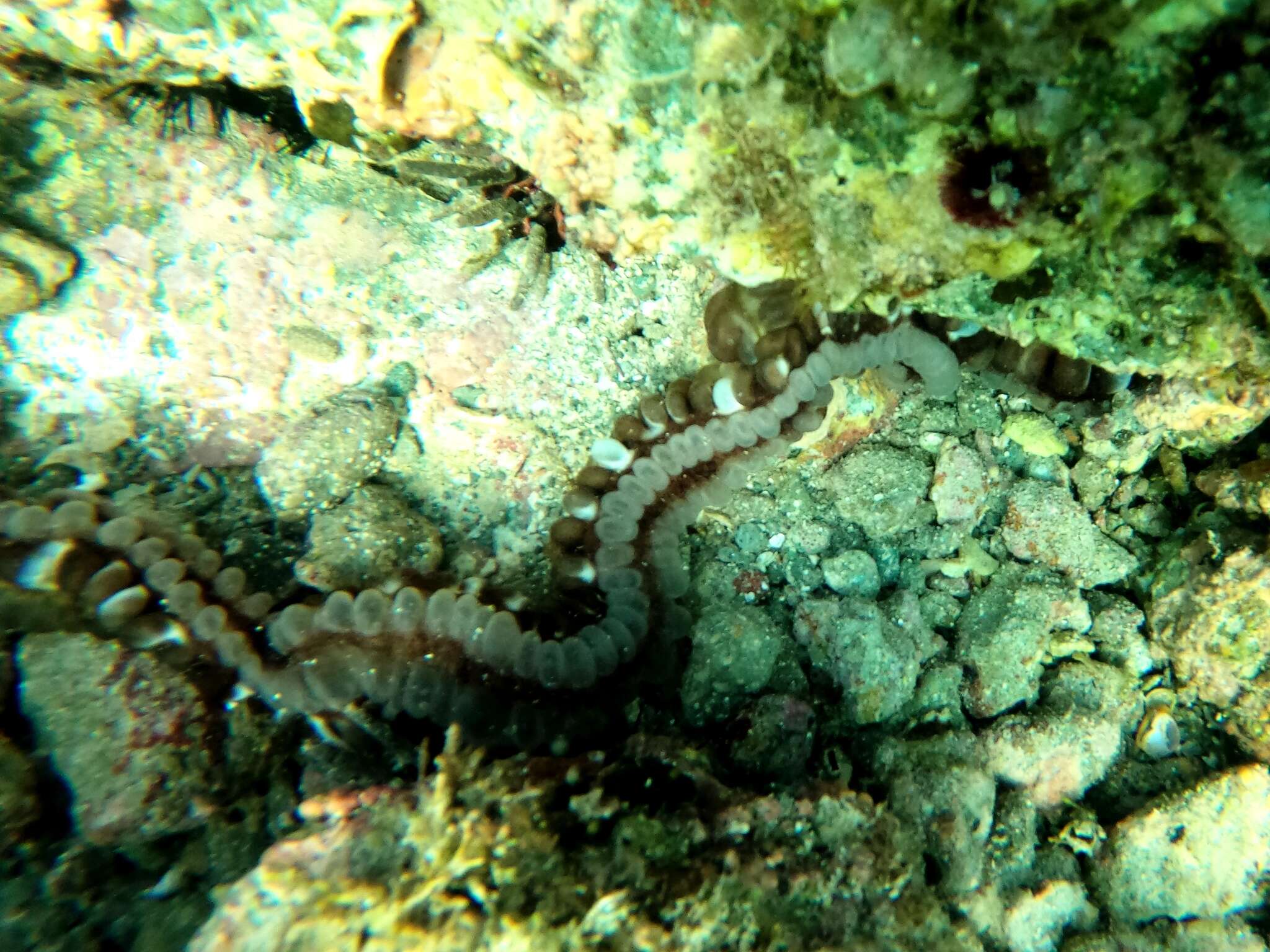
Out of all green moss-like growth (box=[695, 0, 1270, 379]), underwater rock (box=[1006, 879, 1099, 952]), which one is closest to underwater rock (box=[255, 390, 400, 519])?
green moss-like growth (box=[695, 0, 1270, 379])

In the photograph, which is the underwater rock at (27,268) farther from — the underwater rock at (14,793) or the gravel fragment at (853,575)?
the gravel fragment at (853,575)

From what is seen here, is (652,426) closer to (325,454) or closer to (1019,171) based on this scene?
(325,454)

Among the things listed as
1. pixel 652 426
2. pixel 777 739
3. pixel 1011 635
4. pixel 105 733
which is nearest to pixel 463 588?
pixel 652 426

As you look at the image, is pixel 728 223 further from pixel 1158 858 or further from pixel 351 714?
pixel 1158 858

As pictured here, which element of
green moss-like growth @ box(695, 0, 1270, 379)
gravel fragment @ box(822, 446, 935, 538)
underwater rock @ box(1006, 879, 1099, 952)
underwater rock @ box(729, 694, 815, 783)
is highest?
green moss-like growth @ box(695, 0, 1270, 379)

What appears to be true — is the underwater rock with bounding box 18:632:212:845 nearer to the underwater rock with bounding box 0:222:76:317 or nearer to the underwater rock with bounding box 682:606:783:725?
the underwater rock with bounding box 0:222:76:317

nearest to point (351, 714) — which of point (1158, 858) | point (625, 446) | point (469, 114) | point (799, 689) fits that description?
point (625, 446)
